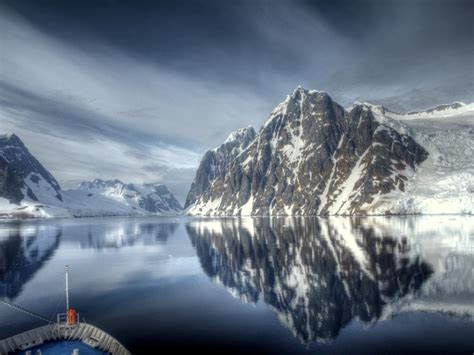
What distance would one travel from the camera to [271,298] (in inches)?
2056

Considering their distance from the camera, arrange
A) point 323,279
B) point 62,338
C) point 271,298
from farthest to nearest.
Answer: point 323,279, point 271,298, point 62,338

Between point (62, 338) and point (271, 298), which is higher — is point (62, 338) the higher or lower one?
the higher one

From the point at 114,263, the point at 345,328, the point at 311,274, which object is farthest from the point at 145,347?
the point at 114,263

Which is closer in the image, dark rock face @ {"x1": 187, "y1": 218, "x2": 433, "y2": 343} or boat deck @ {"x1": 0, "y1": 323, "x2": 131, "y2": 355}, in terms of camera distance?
boat deck @ {"x1": 0, "y1": 323, "x2": 131, "y2": 355}

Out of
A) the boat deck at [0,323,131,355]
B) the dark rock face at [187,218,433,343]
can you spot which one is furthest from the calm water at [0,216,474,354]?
the boat deck at [0,323,131,355]

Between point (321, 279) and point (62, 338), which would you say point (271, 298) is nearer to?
point (321, 279)

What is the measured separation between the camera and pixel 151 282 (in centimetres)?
6556

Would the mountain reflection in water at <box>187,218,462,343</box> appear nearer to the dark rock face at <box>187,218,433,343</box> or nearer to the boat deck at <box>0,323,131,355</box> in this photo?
the dark rock face at <box>187,218,433,343</box>

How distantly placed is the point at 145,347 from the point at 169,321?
8283 millimetres

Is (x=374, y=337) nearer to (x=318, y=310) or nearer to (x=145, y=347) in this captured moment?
(x=318, y=310)

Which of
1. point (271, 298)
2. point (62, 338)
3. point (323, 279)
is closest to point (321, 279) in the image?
point (323, 279)

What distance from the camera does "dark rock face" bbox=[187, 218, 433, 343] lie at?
4294 centimetres

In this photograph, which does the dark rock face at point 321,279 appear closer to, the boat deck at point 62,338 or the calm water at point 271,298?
the calm water at point 271,298

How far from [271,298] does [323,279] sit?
1269cm
